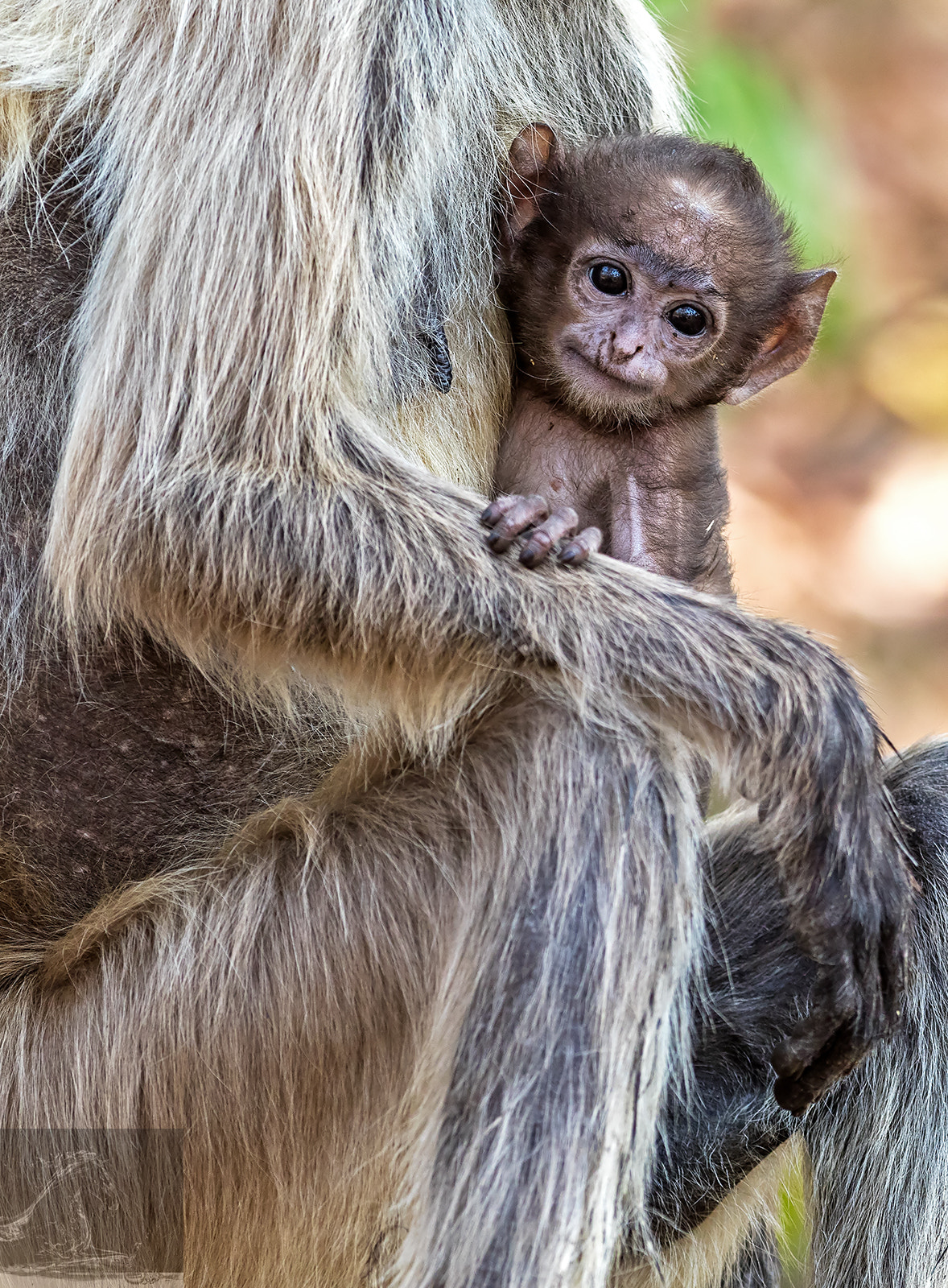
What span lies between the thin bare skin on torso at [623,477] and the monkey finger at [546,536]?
632 millimetres

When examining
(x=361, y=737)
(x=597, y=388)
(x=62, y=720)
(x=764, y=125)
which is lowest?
(x=62, y=720)

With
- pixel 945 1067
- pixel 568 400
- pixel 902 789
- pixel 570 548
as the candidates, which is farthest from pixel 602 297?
pixel 945 1067

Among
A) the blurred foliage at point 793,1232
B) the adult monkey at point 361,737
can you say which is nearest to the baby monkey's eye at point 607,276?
the adult monkey at point 361,737

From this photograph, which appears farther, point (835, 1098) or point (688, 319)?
point (688, 319)

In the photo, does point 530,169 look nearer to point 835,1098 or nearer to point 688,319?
point 688,319

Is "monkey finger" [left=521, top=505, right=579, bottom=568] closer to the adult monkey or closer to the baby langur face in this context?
the adult monkey

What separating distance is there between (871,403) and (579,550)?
4208 millimetres

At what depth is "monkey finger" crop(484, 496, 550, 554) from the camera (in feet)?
6.55

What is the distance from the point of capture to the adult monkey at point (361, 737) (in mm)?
1896

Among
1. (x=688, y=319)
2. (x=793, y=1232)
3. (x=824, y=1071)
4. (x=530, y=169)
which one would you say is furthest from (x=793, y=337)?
(x=793, y=1232)

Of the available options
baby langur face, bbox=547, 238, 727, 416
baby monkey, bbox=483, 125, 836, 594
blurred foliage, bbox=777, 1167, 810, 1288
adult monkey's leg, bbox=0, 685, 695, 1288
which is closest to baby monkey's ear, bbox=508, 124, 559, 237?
baby monkey, bbox=483, 125, 836, 594

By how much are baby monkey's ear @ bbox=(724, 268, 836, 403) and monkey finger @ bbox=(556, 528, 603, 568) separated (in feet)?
2.98

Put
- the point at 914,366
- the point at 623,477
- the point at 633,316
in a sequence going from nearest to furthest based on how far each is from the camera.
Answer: the point at 633,316
the point at 623,477
the point at 914,366

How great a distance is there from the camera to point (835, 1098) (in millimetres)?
2445
